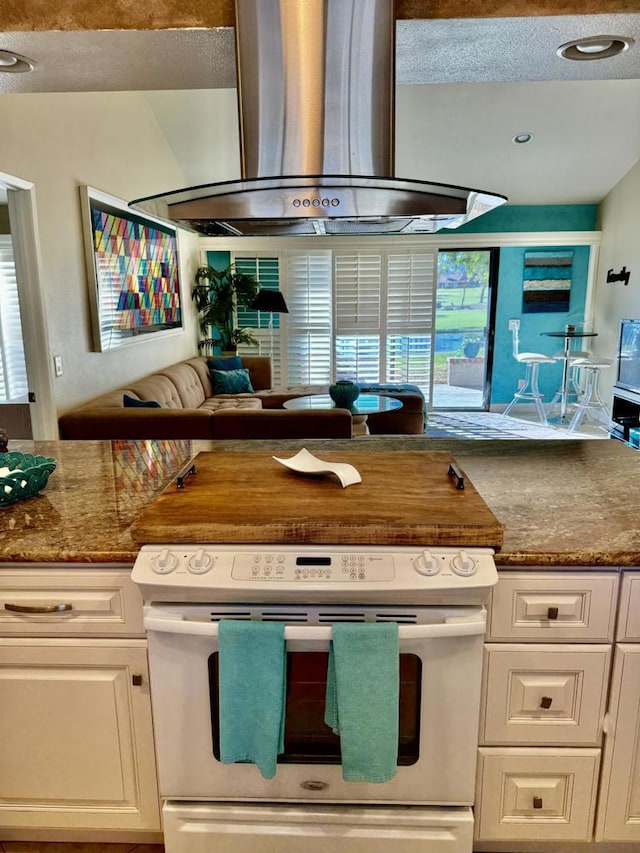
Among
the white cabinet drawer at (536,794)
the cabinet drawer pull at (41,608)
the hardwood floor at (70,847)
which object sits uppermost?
the cabinet drawer pull at (41,608)

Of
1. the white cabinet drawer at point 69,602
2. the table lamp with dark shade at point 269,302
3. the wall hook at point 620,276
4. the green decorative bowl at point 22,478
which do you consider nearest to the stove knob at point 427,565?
the white cabinet drawer at point 69,602

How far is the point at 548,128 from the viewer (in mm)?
5441

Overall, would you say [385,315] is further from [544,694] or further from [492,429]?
[544,694]

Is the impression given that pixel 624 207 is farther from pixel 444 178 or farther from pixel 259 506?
pixel 259 506

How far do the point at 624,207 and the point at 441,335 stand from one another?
2396 millimetres

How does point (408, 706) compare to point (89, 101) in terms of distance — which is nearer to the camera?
point (408, 706)

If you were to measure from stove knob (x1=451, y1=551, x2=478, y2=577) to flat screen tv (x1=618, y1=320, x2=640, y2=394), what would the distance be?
16.2 ft

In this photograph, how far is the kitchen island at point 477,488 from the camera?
133cm

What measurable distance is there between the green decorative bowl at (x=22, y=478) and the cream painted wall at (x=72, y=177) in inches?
65.3

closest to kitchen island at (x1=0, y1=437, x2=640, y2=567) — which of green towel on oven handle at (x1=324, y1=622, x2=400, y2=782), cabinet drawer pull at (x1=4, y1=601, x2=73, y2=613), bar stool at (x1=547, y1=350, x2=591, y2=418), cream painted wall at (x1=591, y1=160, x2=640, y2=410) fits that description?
cabinet drawer pull at (x1=4, y1=601, x2=73, y2=613)

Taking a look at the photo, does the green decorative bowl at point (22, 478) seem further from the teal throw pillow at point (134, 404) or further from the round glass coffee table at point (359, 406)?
the round glass coffee table at point (359, 406)

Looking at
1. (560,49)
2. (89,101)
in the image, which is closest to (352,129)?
(560,49)

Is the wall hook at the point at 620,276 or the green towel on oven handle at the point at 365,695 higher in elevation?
the wall hook at the point at 620,276

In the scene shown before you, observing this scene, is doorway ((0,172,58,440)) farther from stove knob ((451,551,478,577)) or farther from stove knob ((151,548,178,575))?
stove knob ((451,551,478,577))
